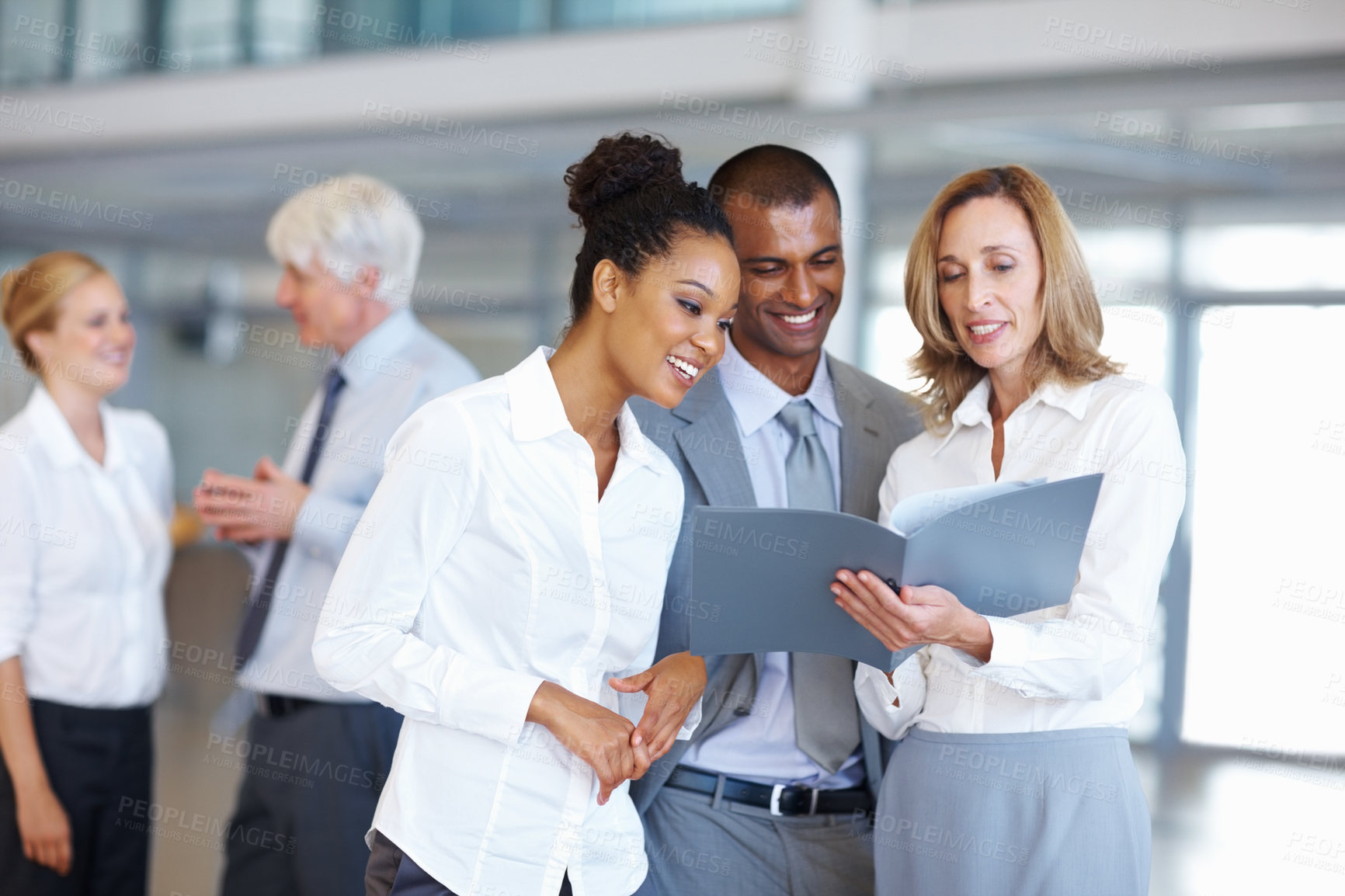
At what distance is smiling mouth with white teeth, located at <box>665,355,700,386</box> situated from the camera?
1.69m

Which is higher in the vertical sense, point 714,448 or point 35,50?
point 35,50

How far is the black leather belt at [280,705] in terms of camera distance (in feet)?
9.24

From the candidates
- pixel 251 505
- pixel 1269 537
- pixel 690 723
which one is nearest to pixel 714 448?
pixel 690 723

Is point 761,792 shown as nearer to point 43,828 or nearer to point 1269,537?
point 43,828

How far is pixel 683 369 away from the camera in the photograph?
1.70m

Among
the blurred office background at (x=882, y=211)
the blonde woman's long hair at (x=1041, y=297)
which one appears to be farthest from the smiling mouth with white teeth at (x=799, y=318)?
the blurred office background at (x=882, y=211)

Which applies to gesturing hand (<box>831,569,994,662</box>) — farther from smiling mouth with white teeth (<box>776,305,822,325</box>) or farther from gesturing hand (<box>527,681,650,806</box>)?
smiling mouth with white teeth (<box>776,305,822,325</box>)

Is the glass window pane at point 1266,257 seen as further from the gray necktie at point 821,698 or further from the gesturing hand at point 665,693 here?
the gesturing hand at point 665,693

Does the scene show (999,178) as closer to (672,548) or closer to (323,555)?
(672,548)

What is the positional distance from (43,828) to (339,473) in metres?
1.08

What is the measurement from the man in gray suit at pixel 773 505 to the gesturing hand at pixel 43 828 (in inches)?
61.0

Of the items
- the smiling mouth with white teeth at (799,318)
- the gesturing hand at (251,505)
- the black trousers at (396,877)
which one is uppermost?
the smiling mouth with white teeth at (799,318)

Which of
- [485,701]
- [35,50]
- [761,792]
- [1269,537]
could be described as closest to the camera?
[485,701]

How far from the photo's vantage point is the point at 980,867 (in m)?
1.75
